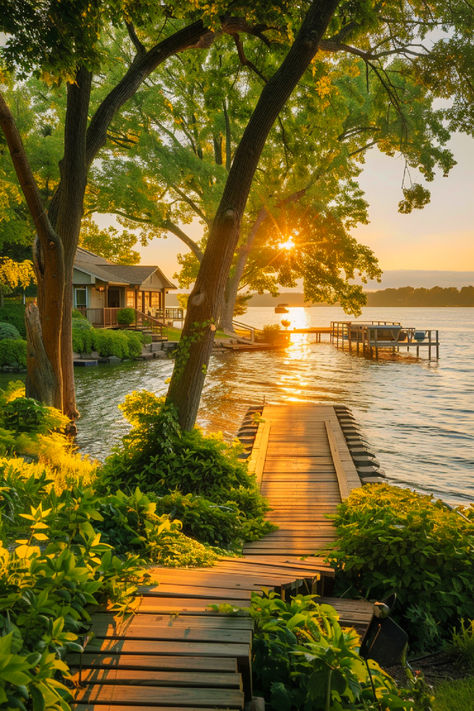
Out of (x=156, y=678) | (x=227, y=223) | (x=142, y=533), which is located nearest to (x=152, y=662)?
(x=156, y=678)

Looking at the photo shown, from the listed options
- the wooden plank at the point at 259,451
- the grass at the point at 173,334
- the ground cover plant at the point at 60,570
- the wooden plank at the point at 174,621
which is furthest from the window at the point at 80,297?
the wooden plank at the point at 174,621

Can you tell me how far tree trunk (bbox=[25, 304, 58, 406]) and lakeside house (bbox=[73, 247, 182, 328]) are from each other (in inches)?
1224

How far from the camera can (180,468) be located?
7.50m

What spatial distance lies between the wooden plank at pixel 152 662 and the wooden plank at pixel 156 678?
0.07 feet

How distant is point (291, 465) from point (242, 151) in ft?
17.3

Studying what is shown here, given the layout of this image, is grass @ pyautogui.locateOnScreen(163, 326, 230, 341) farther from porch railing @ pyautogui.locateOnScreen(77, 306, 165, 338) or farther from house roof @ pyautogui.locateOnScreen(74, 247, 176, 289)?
house roof @ pyautogui.locateOnScreen(74, 247, 176, 289)

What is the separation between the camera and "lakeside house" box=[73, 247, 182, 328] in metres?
43.8

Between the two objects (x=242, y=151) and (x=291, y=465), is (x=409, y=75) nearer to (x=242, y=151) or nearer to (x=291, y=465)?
(x=242, y=151)

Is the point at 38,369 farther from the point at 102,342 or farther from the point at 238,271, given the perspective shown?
the point at 238,271

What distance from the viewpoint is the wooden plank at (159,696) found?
8.22 ft

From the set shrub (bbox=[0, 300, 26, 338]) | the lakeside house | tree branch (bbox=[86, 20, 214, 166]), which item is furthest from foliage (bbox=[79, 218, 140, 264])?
tree branch (bbox=[86, 20, 214, 166])

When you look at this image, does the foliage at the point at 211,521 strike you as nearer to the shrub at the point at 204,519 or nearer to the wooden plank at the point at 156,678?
the shrub at the point at 204,519

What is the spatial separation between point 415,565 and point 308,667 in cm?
222

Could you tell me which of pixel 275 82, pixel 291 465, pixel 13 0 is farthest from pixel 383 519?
pixel 13 0
